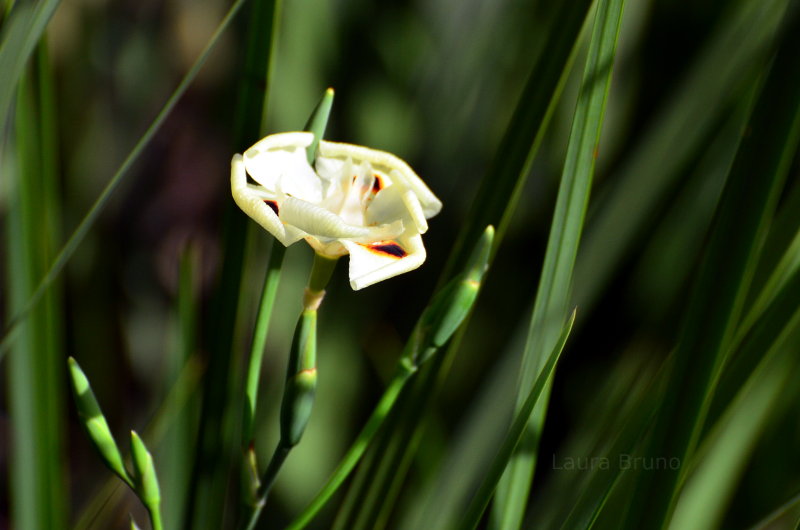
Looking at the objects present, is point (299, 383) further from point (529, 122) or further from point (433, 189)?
point (433, 189)

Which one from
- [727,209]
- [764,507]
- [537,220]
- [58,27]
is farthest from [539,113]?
[58,27]

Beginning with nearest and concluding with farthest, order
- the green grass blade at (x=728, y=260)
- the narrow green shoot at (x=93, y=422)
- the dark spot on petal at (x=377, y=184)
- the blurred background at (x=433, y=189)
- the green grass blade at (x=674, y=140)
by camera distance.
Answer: the green grass blade at (x=728, y=260)
the narrow green shoot at (x=93, y=422)
the dark spot on petal at (x=377, y=184)
the green grass blade at (x=674, y=140)
the blurred background at (x=433, y=189)

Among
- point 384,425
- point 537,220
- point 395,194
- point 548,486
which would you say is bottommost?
point 548,486

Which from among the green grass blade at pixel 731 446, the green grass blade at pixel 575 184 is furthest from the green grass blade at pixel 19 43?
the green grass blade at pixel 731 446

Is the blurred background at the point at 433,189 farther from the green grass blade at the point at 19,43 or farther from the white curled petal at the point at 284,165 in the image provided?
the green grass blade at the point at 19,43

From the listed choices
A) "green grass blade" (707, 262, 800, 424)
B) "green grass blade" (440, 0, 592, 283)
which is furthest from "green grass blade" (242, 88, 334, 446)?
"green grass blade" (707, 262, 800, 424)

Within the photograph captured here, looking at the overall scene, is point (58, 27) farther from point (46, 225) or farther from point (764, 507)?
point (764, 507)

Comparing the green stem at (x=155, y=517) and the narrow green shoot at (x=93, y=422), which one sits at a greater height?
the narrow green shoot at (x=93, y=422)
